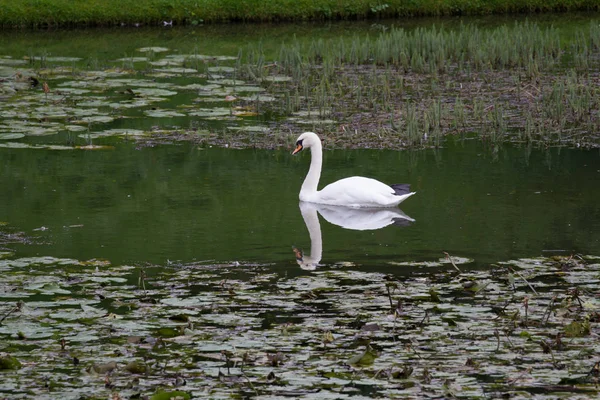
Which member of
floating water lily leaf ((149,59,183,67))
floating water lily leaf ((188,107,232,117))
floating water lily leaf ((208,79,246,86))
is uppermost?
floating water lily leaf ((149,59,183,67))

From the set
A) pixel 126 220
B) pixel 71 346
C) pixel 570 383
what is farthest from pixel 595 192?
pixel 71 346

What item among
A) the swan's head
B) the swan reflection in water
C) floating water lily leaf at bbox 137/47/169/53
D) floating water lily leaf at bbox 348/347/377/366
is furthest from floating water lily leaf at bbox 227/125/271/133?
floating water lily leaf at bbox 348/347/377/366

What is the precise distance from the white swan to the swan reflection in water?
3.0 inches

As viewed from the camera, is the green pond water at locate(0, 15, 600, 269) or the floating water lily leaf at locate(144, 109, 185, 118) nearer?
the green pond water at locate(0, 15, 600, 269)

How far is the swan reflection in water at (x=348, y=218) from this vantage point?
10977 millimetres

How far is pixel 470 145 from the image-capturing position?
1463 centimetres

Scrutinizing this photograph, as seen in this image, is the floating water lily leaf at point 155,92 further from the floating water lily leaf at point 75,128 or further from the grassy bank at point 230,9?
the grassy bank at point 230,9

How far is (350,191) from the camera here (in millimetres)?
11891

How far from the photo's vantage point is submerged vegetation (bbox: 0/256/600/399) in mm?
6167

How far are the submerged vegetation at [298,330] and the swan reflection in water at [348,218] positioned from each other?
1.84 metres

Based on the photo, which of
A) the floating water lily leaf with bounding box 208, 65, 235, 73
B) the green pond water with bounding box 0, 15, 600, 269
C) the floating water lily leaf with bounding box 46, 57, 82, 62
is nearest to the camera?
the green pond water with bounding box 0, 15, 600, 269

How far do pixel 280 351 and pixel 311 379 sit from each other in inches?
20.9

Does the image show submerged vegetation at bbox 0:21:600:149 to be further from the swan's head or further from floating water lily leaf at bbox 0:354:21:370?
floating water lily leaf at bbox 0:354:21:370

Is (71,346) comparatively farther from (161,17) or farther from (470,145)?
(161,17)
